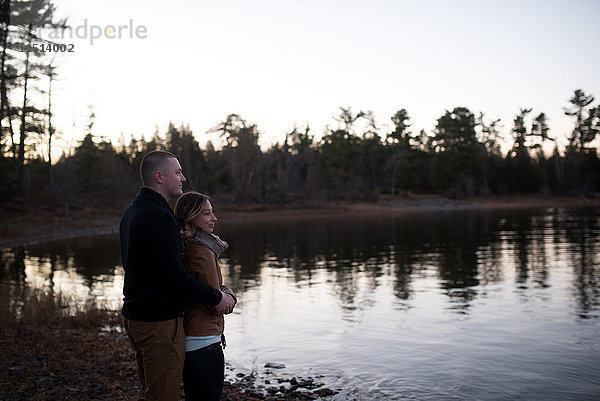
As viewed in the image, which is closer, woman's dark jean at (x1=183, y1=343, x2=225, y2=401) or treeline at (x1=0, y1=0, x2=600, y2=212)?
woman's dark jean at (x1=183, y1=343, x2=225, y2=401)

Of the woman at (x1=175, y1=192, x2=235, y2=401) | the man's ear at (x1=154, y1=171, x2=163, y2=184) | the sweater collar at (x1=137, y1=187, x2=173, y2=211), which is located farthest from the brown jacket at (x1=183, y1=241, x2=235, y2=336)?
the man's ear at (x1=154, y1=171, x2=163, y2=184)

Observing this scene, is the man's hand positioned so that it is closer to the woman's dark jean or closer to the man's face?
the woman's dark jean

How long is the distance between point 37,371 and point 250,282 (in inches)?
431

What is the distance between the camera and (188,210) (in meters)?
3.74

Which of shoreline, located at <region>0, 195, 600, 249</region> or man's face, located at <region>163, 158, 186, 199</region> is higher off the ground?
man's face, located at <region>163, 158, 186, 199</region>

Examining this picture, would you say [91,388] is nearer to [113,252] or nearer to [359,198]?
[113,252]

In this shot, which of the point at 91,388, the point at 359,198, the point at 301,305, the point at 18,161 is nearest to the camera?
the point at 91,388

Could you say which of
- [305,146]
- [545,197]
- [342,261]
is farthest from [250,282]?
[545,197]

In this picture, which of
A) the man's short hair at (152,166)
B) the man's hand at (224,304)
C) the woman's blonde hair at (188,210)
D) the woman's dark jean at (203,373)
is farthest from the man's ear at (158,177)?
the woman's dark jean at (203,373)

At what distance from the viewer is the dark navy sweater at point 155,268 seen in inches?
131

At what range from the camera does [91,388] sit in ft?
20.8

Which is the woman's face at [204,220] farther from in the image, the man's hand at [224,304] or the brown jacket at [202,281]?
the man's hand at [224,304]

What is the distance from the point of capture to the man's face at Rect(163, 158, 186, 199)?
358 cm

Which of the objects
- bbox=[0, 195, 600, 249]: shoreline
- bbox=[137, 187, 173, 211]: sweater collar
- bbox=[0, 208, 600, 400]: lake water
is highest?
bbox=[137, 187, 173, 211]: sweater collar
